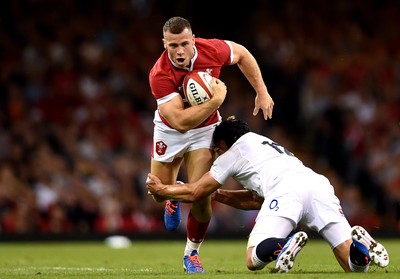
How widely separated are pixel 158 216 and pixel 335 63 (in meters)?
4.83

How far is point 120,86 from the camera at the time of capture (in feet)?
64.0

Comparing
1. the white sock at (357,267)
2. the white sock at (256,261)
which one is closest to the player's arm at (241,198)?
the white sock at (256,261)

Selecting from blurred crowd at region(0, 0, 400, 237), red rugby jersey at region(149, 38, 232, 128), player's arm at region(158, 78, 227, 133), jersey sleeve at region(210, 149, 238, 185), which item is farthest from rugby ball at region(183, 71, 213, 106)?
blurred crowd at region(0, 0, 400, 237)

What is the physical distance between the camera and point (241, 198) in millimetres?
9867

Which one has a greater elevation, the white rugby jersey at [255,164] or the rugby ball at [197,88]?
the rugby ball at [197,88]

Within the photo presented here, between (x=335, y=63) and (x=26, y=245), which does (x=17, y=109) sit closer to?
(x=26, y=245)

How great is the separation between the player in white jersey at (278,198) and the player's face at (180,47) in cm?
74

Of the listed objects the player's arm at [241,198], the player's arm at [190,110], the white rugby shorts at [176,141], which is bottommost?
the player's arm at [241,198]

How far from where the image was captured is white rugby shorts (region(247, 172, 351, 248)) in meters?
8.77

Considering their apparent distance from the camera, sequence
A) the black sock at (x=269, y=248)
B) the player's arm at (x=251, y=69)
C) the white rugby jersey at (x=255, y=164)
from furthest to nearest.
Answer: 1. the player's arm at (x=251, y=69)
2. the white rugby jersey at (x=255, y=164)
3. the black sock at (x=269, y=248)

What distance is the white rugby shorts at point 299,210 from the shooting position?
877 centimetres

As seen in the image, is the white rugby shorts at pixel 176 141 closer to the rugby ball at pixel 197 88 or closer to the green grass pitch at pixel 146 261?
the rugby ball at pixel 197 88

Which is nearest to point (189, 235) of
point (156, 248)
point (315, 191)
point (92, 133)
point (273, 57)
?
point (315, 191)

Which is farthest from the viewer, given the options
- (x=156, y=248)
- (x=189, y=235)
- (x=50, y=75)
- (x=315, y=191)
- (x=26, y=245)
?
(x=50, y=75)
